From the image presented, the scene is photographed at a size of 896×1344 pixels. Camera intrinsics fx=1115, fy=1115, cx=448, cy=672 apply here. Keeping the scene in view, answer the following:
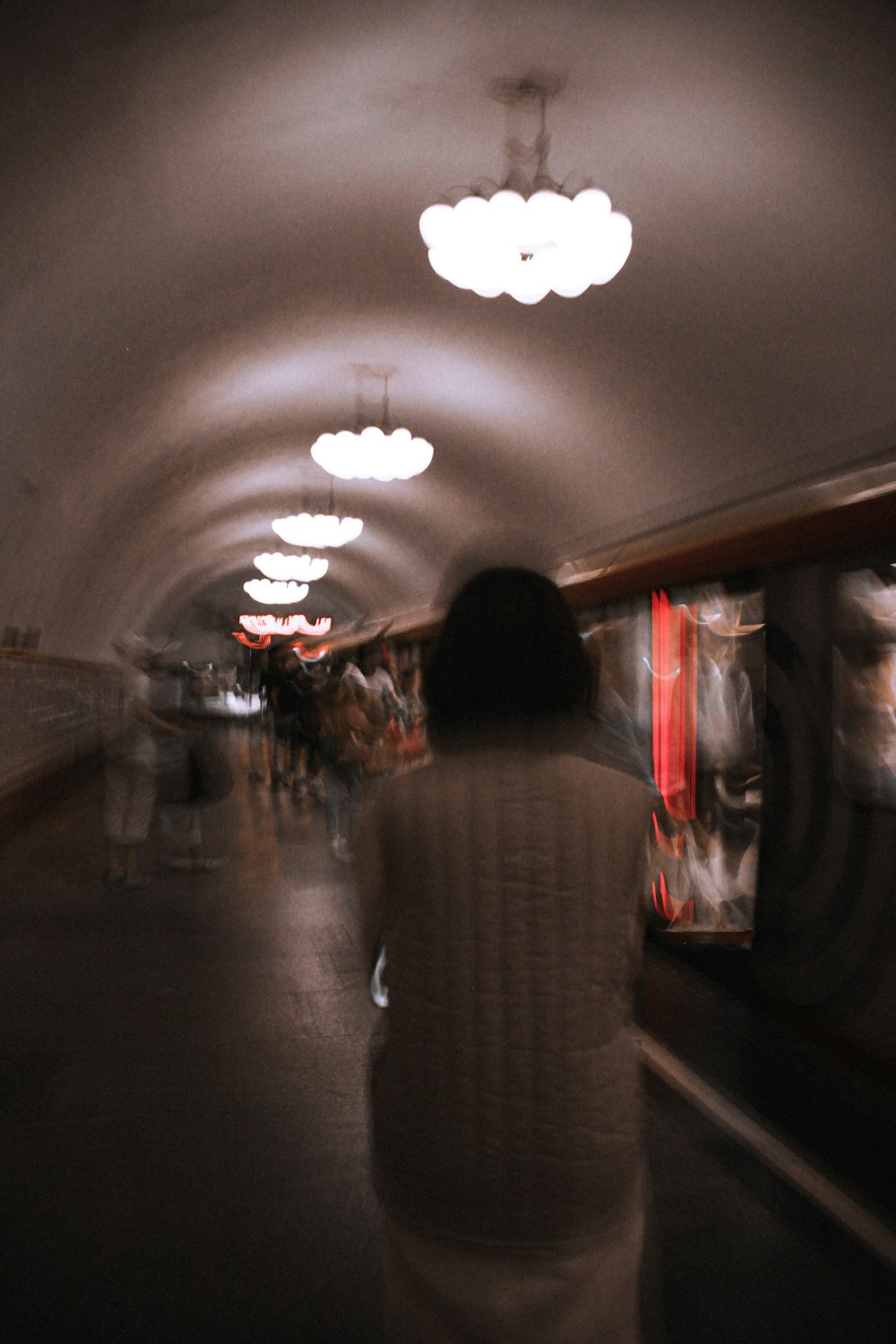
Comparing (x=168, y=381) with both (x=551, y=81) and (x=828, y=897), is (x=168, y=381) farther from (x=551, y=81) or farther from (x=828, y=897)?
(x=828, y=897)

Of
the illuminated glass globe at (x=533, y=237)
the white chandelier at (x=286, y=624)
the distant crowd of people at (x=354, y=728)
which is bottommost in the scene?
the distant crowd of people at (x=354, y=728)

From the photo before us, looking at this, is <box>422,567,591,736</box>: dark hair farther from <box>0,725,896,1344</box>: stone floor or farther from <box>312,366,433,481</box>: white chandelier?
<box>312,366,433,481</box>: white chandelier

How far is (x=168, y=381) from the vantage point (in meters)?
9.29

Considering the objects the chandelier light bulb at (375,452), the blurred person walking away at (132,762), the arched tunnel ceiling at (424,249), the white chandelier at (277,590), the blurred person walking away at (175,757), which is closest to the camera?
the arched tunnel ceiling at (424,249)

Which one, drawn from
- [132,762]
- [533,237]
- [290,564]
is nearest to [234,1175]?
[533,237]

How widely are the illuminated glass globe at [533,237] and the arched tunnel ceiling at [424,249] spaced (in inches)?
15.8

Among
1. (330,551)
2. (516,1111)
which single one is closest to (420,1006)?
(516,1111)

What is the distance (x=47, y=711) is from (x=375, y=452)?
643 centimetres

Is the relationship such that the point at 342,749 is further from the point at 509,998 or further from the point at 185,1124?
the point at 509,998

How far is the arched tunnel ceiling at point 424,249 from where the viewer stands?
4.55 m

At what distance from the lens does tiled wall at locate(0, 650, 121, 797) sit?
1176cm

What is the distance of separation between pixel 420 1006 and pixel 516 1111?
0.20 meters

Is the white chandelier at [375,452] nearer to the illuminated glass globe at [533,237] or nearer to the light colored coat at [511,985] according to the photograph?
the illuminated glass globe at [533,237]

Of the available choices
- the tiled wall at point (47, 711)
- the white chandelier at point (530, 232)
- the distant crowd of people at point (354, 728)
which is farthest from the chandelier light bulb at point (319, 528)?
the white chandelier at point (530, 232)
